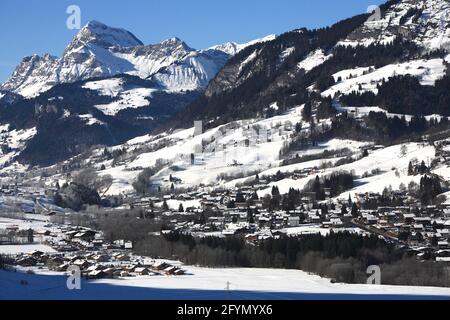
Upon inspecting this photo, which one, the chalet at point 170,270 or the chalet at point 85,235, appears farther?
the chalet at point 85,235

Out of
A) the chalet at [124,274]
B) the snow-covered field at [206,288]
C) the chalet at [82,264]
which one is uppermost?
the chalet at [82,264]

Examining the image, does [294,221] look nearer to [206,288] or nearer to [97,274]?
[97,274]

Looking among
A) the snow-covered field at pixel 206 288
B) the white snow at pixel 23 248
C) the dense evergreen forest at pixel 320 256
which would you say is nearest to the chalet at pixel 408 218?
the dense evergreen forest at pixel 320 256

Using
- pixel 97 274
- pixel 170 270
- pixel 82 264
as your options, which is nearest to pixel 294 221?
pixel 170 270

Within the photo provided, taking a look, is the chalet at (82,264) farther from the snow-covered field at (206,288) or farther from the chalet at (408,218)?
the chalet at (408,218)

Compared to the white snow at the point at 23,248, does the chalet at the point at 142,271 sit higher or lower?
lower

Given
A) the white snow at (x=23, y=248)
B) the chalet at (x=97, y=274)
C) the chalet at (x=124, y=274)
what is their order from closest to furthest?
the chalet at (x=97, y=274), the chalet at (x=124, y=274), the white snow at (x=23, y=248)
